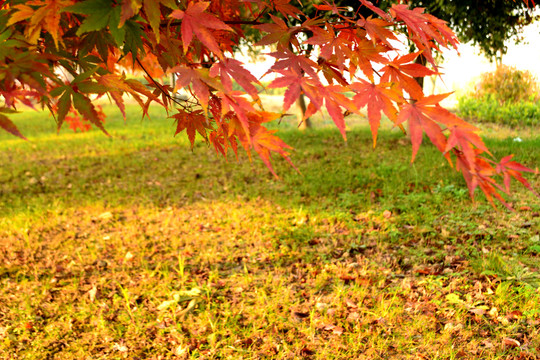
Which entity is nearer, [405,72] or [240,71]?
[240,71]

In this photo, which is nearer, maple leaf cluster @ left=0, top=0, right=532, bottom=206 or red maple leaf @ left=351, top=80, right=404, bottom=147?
maple leaf cluster @ left=0, top=0, right=532, bottom=206

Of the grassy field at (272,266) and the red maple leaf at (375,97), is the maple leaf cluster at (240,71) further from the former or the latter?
the grassy field at (272,266)

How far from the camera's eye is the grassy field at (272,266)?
269 centimetres

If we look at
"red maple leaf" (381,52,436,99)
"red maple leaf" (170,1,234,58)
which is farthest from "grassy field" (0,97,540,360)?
"red maple leaf" (170,1,234,58)

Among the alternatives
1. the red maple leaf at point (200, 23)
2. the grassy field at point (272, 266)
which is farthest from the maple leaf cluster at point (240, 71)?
the grassy field at point (272, 266)

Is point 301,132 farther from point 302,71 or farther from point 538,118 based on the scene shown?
point 302,71

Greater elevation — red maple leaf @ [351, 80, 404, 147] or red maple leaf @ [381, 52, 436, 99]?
red maple leaf @ [381, 52, 436, 99]

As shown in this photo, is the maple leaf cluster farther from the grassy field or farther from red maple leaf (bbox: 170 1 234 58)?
the grassy field

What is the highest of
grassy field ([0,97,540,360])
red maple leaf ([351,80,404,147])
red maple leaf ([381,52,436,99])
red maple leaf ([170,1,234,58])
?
red maple leaf ([170,1,234,58])

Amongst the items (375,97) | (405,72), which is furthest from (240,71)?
(405,72)

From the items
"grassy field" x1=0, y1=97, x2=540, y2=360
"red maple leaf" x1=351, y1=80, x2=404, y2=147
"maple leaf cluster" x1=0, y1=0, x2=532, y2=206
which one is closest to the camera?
"maple leaf cluster" x1=0, y1=0, x2=532, y2=206

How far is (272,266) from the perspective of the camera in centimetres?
364

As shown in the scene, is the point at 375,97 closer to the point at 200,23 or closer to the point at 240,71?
the point at 240,71

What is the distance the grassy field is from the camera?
2.69 meters
